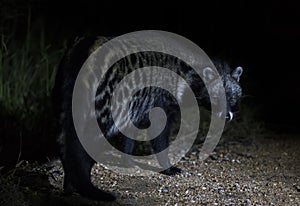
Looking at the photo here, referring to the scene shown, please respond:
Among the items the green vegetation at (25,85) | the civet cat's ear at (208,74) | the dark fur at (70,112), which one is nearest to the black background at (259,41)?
the civet cat's ear at (208,74)

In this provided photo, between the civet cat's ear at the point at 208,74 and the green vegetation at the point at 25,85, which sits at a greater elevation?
the civet cat's ear at the point at 208,74

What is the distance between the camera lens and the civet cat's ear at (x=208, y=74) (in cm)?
475

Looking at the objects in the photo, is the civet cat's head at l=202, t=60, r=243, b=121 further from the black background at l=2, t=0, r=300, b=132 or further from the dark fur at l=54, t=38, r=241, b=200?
the black background at l=2, t=0, r=300, b=132

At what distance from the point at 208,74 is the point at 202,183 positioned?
87 cm

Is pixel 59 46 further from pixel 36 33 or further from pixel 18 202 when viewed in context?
pixel 18 202

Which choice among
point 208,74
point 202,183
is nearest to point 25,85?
point 208,74

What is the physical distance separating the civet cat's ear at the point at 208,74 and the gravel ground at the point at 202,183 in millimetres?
730

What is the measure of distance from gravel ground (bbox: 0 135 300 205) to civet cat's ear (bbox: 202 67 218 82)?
730mm

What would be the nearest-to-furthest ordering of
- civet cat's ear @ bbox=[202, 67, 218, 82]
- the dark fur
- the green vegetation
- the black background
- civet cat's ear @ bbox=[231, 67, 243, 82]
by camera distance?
the dark fur → civet cat's ear @ bbox=[202, 67, 218, 82] → civet cat's ear @ bbox=[231, 67, 243, 82] → the green vegetation → the black background

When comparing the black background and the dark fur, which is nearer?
the dark fur

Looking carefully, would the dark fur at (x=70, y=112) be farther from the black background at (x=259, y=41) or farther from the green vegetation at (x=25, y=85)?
the black background at (x=259, y=41)

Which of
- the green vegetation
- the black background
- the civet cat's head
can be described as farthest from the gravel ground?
the black background

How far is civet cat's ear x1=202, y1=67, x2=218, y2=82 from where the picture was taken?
4754 millimetres

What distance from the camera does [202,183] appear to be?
446cm
